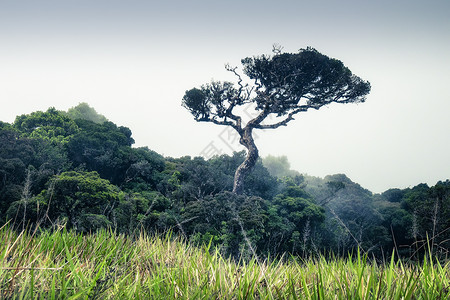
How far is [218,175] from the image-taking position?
1652 cm

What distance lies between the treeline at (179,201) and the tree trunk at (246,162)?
112 cm

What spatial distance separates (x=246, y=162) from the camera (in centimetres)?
1619

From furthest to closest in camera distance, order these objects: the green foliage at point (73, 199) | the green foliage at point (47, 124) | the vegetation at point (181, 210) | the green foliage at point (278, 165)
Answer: the green foliage at point (278, 165) < the green foliage at point (47, 124) < the green foliage at point (73, 199) < the vegetation at point (181, 210)

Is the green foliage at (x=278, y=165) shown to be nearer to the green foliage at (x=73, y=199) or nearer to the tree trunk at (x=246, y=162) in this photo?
the tree trunk at (x=246, y=162)

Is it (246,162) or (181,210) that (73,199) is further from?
(246,162)

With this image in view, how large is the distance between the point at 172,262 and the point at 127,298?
1.40 m

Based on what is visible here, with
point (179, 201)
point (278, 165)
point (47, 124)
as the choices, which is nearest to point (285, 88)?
point (179, 201)

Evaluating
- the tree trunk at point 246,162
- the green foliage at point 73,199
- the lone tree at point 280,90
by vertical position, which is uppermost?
the lone tree at point 280,90

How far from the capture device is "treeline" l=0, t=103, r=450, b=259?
9.70 metres

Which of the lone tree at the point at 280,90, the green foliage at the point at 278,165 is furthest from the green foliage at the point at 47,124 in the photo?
the green foliage at the point at 278,165

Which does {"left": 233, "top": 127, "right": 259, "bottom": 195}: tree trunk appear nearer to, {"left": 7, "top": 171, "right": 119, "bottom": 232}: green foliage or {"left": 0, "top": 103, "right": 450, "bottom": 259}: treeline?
{"left": 0, "top": 103, "right": 450, "bottom": 259}: treeline

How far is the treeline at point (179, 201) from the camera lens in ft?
31.8

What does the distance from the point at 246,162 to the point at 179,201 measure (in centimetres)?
482

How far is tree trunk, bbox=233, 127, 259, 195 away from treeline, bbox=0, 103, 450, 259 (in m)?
1.12
